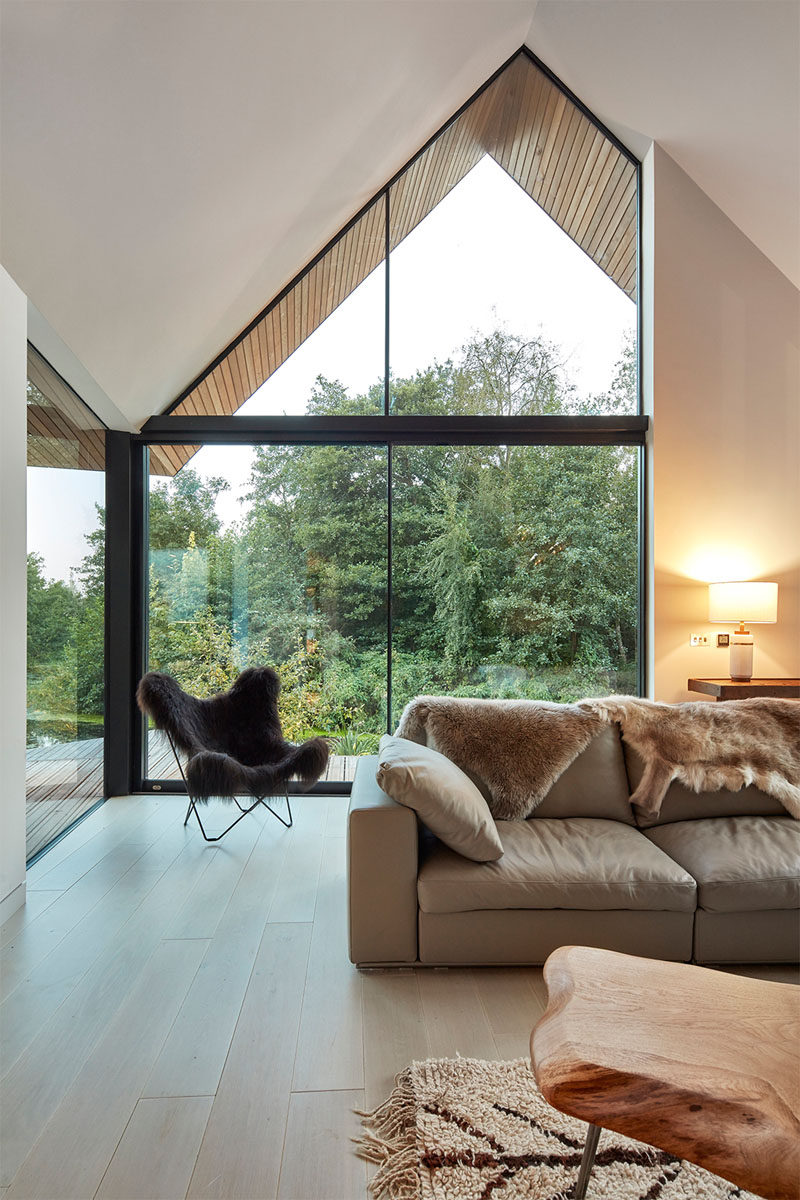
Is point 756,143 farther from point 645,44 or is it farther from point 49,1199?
point 49,1199

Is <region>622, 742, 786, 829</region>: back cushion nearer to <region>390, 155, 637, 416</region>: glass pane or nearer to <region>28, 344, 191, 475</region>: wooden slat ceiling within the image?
<region>390, 155, 637, 416</region>: glass pane

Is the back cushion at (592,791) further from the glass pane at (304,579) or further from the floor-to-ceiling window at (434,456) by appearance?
the glass pane at (304,579)

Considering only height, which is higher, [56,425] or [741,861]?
[56,425]

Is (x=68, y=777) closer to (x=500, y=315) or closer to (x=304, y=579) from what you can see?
(x=304, y=579)

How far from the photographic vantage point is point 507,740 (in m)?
2.86

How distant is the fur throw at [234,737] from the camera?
3387 millimetres

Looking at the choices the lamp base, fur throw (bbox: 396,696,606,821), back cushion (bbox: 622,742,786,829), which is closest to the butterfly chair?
fur throw (bbox: 396,696,606,821)

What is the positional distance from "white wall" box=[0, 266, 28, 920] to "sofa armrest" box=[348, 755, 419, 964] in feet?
4.60

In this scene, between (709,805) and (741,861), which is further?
(709,805)

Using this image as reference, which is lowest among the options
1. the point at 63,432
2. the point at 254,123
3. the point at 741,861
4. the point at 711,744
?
the point at 741,861

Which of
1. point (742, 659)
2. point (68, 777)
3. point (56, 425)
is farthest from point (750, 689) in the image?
point (56, 425)

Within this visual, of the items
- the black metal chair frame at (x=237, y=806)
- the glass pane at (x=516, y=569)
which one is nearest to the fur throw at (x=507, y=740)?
the black metal chair frame at (x=237, y=806)

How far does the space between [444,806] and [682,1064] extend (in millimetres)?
1159

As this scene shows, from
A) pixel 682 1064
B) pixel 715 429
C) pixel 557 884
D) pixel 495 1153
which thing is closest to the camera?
pixel 682 1064
